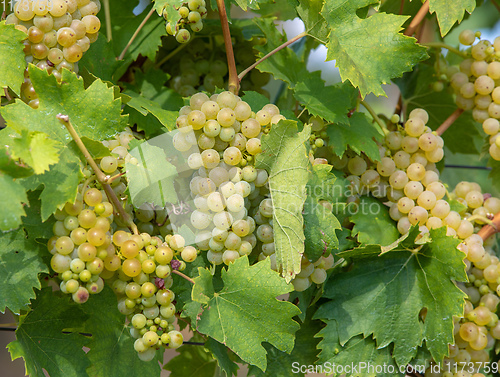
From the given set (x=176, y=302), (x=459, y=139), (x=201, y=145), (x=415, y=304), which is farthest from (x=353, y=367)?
(x=459, y=139)

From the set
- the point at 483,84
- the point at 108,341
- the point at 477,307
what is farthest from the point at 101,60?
the point at 477,307

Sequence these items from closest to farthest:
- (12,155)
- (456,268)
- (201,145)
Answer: (12,155)
(201,145)
(456,268)

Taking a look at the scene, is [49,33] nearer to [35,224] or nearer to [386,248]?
[35,224]

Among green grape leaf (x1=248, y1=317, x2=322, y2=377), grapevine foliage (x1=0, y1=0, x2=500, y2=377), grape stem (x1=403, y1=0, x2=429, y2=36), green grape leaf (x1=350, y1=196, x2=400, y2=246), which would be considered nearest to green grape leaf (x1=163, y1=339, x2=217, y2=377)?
grapevine foliage (x1=0, y1=0, x2=500, y2=377)

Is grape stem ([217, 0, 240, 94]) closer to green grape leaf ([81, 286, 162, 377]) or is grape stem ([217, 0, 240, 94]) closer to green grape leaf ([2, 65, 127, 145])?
green grape leaf ([2, 65, 127, 145])

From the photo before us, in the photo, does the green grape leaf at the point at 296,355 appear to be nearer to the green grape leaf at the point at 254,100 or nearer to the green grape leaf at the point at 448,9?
the green grape leaf at the point at 254,100

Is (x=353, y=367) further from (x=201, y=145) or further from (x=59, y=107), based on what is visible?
(x=59, y=107)
